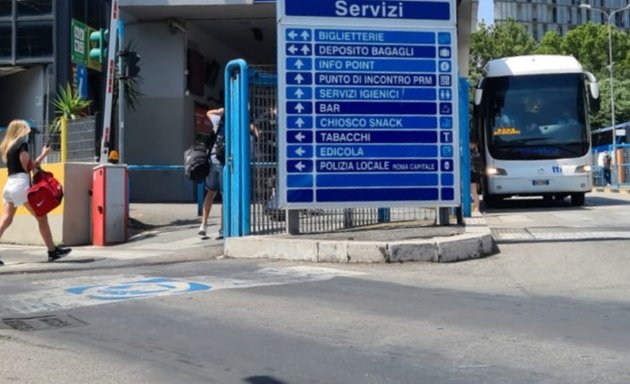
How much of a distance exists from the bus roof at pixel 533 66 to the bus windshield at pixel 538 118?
122mm

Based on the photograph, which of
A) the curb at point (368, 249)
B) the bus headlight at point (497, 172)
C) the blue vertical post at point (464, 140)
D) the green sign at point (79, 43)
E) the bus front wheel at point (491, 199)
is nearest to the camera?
the curb at point (368, 249)

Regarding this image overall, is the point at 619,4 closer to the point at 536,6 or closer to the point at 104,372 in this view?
the point at 536,6

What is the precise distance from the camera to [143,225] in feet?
43.3

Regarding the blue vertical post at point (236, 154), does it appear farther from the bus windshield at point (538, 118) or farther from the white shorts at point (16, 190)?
the bus windshield at point (538, 118)

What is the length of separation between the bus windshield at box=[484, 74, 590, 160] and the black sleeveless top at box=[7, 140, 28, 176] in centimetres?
1137

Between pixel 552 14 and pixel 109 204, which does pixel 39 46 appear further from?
pixel 552 14

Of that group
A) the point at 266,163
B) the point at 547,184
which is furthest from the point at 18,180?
the point at 547,184

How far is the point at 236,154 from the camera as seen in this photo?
378 inches

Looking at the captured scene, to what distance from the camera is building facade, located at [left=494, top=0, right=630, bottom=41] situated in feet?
357

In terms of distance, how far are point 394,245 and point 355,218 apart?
2046mm

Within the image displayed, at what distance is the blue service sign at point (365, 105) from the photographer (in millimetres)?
9352

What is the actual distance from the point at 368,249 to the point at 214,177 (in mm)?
3562

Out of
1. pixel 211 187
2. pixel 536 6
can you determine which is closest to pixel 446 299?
pixel 211 187

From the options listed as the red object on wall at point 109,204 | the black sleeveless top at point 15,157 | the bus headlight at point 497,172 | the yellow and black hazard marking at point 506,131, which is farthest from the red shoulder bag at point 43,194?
the yellow and black hazard marking at point 506,131
